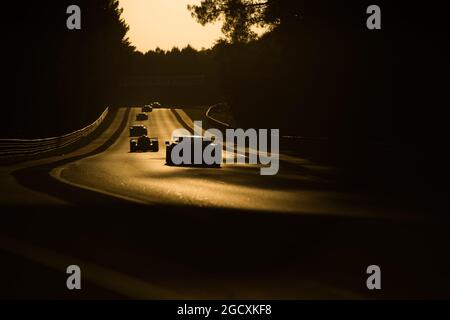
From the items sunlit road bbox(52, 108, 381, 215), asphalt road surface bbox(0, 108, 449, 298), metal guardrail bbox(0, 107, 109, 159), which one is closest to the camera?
asphalt road surface bbox(0, 108, 449, 298)

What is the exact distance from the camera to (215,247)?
1012 cm

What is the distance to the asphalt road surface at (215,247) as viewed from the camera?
7.92m

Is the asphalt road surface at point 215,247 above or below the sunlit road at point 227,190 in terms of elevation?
above

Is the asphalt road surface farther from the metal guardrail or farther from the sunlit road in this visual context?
the metal guardrail

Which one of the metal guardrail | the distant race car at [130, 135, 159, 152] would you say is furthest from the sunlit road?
the distant race car at [130, 135, 159, 152]

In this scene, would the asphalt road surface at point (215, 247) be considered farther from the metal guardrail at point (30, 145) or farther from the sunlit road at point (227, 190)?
the metal guardrail at point (30, 145)

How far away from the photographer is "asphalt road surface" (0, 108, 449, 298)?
7922 mm

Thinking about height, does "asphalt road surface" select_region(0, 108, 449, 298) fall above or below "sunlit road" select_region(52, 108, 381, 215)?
above

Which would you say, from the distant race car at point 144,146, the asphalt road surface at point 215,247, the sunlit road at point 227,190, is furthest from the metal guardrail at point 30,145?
the asphalt road surface at point 215,247

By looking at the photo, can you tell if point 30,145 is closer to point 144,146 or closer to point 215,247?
point 144,146

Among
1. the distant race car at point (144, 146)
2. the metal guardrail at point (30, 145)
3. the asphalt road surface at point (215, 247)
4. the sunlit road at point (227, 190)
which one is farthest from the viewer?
the distant race car at point (144, 146)

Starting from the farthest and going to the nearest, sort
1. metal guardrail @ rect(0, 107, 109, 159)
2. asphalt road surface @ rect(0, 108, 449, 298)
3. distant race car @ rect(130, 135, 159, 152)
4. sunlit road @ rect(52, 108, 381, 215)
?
1. distant race car @ rect(130, 135, 159, 152)
2. metal guardrail @ rect(0, 107, 109, 159)
3. sunlit road @ rect(52, 108, 381, 215)
4. asphalt road surface @ rect(0, 108, 449, 298)

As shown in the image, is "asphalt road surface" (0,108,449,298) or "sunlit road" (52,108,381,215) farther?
"sunlit road" (52,108,381,215)
